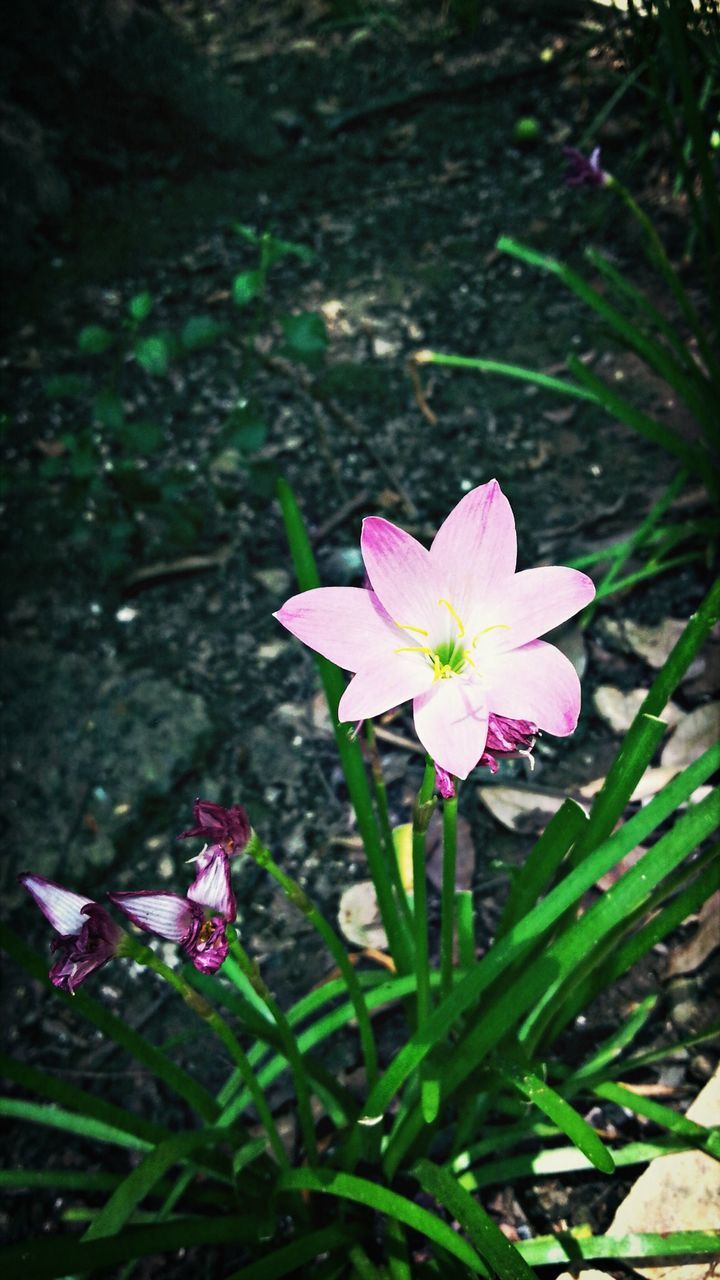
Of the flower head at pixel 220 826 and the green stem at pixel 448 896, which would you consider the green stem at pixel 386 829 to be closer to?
the green stem at pixel 448 896

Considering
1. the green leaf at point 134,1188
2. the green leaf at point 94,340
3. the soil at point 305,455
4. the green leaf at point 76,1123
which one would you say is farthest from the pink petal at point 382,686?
the green leaf at point 94,340

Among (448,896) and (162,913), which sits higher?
(162,913)

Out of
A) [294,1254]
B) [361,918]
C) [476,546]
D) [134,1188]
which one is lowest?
[361,918]

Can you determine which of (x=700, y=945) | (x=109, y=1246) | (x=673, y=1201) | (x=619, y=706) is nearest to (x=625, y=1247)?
(x=673, y=1201)

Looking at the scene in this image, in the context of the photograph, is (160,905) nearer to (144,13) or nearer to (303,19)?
(144,13)

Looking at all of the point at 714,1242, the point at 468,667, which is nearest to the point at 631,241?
the point at 468,667

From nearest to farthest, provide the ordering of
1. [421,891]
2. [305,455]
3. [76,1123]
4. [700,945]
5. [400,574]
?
1. [400,574]
2. [421,891]
3. [76,1123]
4. [700,945]
5. [305,455]

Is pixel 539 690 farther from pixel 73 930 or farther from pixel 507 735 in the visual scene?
pixel 73 930

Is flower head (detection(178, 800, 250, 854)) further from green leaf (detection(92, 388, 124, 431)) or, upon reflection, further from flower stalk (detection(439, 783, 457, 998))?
green leaf (detection(92, 388, 124, 431))
